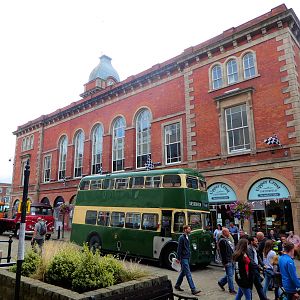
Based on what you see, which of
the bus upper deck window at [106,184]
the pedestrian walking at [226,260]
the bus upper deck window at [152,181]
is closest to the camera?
the pedestrian walking at [226,260]

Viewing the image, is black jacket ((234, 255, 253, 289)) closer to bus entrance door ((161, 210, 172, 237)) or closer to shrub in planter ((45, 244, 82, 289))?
shrub in planter ((45, 244, 82, 289))

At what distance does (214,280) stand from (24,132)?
3577cm

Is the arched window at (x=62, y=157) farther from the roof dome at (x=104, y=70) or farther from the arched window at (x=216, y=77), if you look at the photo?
the arched window at (x=216, y=77)

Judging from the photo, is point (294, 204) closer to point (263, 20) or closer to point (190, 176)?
point (190, 176)

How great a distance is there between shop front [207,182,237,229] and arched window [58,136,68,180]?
61.4ft

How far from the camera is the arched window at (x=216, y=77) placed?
65.9 feet

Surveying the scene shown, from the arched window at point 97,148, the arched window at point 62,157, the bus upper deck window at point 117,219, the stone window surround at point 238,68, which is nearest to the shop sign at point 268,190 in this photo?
the stone window surround at point 238,68

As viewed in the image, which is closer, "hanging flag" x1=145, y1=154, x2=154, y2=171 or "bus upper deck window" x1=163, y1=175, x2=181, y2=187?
"bus upper deck window" x1=163, y1=175, x2=181, y2=187

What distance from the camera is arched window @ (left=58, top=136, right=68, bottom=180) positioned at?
107 ft

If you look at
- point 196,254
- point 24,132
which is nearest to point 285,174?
point 196,254

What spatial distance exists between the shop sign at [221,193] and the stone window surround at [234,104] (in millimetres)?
1951

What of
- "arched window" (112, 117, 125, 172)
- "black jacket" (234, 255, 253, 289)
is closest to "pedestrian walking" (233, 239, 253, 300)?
"black jacket" (234, 255, 253, 289)

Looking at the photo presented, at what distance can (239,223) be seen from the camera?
17375 mm

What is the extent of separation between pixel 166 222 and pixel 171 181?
5.98ft
